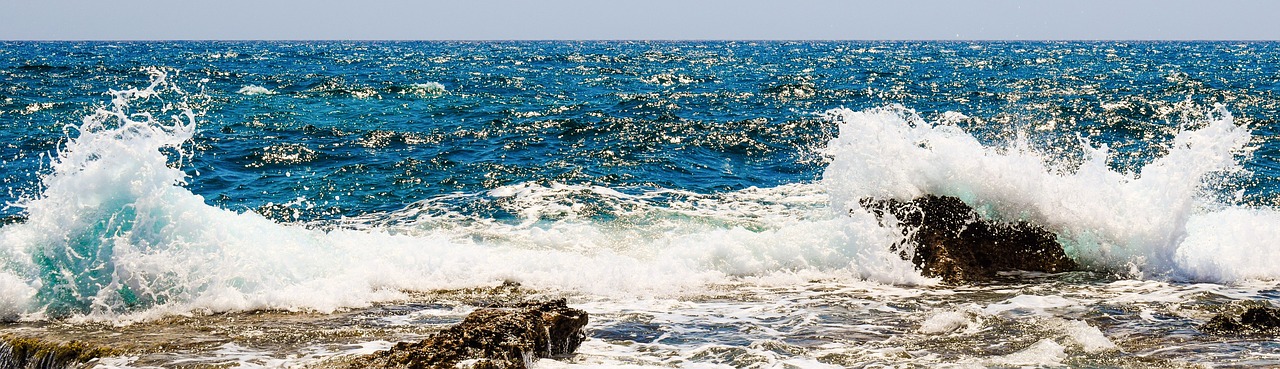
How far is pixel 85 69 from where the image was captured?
141 ft

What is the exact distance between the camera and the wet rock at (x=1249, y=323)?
21.5 ft

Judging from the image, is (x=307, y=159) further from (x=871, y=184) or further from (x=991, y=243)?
(x=991, y=243)

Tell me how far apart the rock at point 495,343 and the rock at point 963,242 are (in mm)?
4026

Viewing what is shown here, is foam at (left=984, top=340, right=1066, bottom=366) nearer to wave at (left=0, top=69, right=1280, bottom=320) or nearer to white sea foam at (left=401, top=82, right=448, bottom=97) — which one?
wave at (left=0, top=69, right=1280, bottom=320)

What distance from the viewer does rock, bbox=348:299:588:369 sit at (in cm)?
539

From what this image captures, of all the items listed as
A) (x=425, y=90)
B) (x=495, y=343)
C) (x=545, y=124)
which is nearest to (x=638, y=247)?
(x=495, y=343)

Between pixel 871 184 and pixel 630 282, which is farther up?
pixel 871 184

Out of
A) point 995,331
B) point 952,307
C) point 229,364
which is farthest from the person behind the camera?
point 952,307

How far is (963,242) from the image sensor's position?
9.12m

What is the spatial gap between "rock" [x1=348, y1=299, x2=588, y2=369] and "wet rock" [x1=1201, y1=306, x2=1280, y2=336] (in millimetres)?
4310

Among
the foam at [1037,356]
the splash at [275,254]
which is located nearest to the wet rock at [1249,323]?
the foam at [1037,356]

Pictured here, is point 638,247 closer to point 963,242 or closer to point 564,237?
point 564,237

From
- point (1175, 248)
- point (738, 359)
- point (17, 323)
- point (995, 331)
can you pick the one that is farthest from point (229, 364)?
point (1175, 248)

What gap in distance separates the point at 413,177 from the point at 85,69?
35.6 metres
